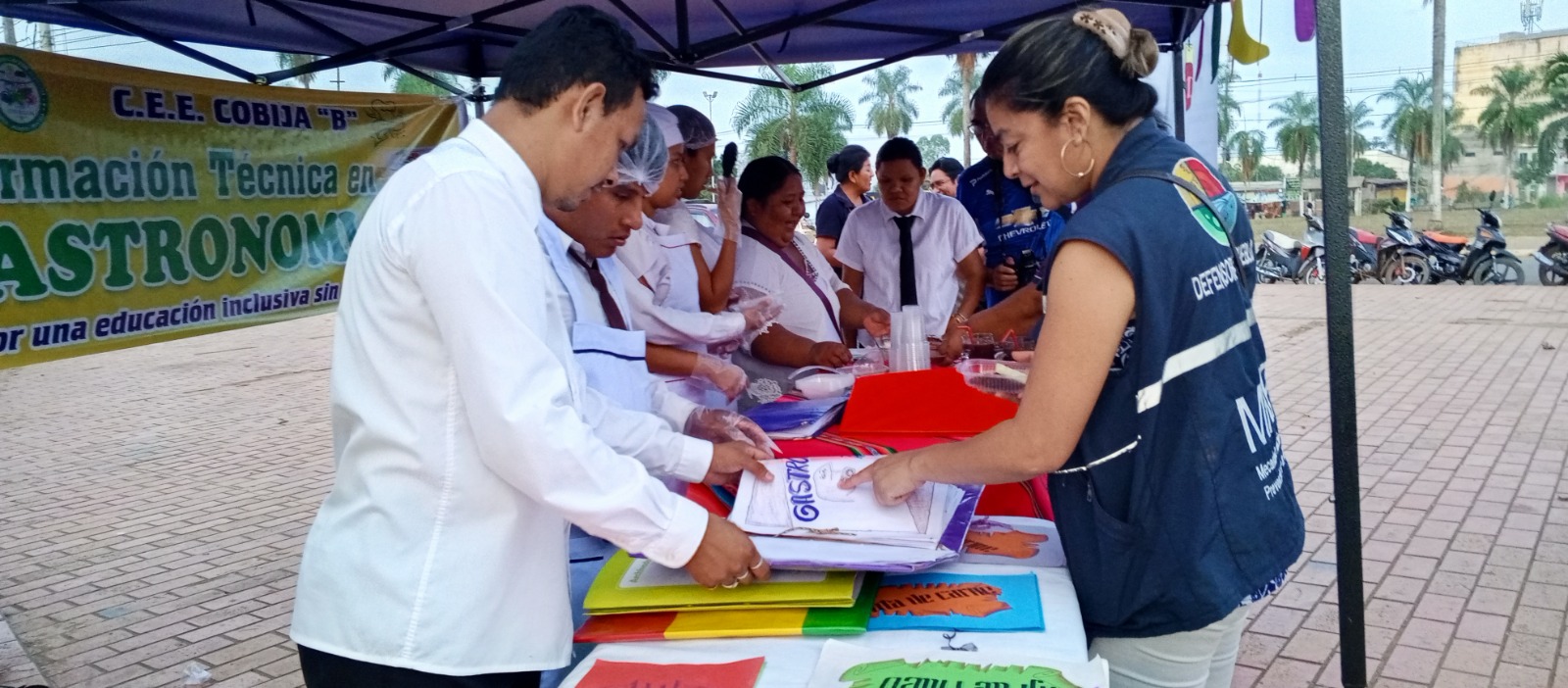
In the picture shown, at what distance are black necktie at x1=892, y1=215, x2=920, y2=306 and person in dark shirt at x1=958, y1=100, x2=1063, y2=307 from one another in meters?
0.37

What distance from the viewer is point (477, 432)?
45.6 inches

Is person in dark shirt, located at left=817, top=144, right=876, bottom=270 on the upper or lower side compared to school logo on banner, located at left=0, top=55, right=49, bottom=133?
lower

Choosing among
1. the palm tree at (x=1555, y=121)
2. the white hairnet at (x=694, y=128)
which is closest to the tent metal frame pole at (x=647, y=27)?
the white hairnet at (x=694, y=128)

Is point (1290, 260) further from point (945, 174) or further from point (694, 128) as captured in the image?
point (694, 128)

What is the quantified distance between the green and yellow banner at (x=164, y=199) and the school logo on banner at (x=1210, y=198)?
120 inches

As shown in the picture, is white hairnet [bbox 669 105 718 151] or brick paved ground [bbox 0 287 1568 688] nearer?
white hairnet [bbox 669 105 718 151]

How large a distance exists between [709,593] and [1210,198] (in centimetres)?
85

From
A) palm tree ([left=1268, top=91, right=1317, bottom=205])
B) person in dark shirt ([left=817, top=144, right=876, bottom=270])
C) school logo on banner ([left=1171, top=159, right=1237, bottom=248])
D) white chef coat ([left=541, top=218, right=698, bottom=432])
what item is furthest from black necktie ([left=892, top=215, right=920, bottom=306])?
palm tree ([left=1268, top=91, right=1317, bottom=205])

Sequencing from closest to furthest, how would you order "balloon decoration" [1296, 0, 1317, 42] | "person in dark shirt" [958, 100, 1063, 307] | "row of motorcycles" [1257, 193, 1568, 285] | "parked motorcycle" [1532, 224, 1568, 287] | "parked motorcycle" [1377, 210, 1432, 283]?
1. "balloon decoration" [1296, 0, 1317, 42]
2. "person in dark shirt" [958, 100, 1063, 307]
3. "parked motorcycle" [1532, 224, 1568, 287]
4. "row of motorcycles" [1257, 193, 1568, 285]
5. "parked motorcycle" [1377, 210, 1432, 283]

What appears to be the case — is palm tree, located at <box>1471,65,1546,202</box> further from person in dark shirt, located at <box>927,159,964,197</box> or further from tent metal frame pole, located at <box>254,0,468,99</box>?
tent metal frame pole, located at <box>254,0,468,99</box>

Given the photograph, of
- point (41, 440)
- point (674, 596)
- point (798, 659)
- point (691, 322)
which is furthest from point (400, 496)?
point (41, 440)

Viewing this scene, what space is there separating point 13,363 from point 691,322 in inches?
74.2

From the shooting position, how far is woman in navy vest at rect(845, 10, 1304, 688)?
124cm

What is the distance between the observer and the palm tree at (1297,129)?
53.7 m
